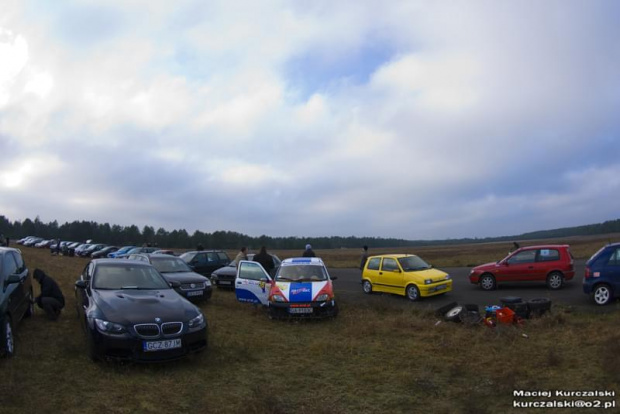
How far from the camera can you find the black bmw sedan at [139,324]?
6.02 metres

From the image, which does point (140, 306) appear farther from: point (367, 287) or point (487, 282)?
point (487, 282)

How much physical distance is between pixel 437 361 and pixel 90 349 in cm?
541

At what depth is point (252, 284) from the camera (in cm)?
1267

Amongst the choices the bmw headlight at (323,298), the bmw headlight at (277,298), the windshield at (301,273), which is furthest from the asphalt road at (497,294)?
the bmw headlight at (277,298)

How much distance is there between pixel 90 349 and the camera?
6.32 meters

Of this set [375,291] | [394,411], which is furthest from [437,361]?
[375,291]

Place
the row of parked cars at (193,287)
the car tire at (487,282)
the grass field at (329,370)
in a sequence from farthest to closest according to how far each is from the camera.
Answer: the car tire at (487,282) < the row of parked cars at (193,287) < the grass field at (329,370)

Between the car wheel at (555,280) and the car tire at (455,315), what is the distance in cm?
626

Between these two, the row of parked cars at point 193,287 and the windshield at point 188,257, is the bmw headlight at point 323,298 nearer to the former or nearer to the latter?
the row of parked cars at point 193,287

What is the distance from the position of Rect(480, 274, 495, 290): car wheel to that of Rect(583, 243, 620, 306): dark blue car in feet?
13.8

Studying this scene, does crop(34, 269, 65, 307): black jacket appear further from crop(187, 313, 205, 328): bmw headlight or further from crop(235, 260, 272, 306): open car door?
crop(235, 260, 272, 306): open car door

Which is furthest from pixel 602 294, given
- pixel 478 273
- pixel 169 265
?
pixel 169 265

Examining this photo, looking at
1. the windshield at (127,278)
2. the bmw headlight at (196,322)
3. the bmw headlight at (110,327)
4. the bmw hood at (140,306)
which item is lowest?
the bmw headlight at (196,322)

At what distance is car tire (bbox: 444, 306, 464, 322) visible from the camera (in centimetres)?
979
